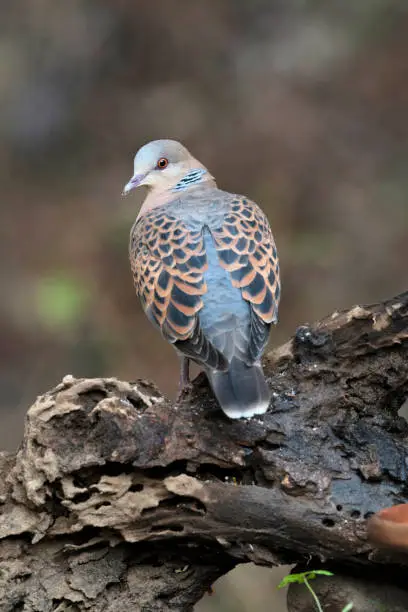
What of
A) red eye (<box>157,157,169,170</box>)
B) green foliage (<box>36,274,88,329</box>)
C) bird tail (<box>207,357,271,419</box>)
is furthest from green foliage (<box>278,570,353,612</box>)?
green foliage (<box>36,274,88,329</box>)

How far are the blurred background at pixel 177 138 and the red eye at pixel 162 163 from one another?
3052 mm

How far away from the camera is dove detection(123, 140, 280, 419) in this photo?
12.0 feet

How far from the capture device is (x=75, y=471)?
3418 mm

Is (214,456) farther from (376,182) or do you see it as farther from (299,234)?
(376,182)

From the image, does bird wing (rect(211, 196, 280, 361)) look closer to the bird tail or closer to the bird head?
the bird tail

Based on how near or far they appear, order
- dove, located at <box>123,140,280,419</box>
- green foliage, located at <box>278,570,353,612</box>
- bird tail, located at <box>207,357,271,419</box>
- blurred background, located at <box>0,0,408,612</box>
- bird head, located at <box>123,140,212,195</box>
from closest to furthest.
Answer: green foliage, located at <box>278,570,353,612</box> → bird tail, located at <box>207,357,271,419</box> → dove, located at <box>123,140,280,419</box> → bird head, located at <box>123,140,212,195</box> → blurred background, located at <box>0,0,408,612</box>

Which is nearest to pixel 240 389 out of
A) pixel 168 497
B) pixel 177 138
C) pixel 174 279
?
pixel 168 497

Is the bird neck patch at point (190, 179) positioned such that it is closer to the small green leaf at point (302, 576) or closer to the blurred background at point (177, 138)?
the small green leaf at point (302, 576)

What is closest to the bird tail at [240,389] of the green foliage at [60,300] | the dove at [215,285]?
the dove at [215,285]

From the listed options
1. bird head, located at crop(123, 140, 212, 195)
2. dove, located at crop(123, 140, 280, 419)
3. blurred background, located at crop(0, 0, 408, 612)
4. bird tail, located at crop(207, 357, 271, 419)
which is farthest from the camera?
blurred background, located at crop(0, 0, 408, 612)

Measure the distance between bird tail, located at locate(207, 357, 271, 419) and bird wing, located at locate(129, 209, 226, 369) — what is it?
4 centimetres

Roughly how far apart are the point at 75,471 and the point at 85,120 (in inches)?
252

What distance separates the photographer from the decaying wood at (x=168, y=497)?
3373 millimetres

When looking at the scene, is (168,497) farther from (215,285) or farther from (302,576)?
(215,285)
